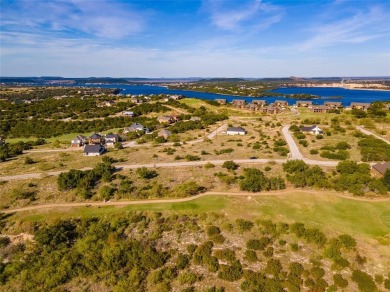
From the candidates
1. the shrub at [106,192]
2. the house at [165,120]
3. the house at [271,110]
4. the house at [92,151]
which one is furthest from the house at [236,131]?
the shrub at [106,192]

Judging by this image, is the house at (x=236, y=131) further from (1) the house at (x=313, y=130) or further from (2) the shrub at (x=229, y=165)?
(2) the shrub at (x=229, y=165)

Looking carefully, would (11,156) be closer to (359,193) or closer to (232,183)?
(232,183)

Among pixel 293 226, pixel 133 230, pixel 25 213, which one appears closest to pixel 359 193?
pixel 293 226

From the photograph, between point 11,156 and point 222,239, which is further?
point 11,156

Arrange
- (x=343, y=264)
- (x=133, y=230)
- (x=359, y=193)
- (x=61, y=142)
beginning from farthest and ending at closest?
(x=61, y=142) → (x=359, y=193) → (x=133, y=230) → (x=343, y=264)

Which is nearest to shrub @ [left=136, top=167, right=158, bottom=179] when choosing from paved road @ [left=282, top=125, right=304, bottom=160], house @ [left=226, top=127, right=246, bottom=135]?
paved road @ [left=282, top=125, right=304, bottom=160]

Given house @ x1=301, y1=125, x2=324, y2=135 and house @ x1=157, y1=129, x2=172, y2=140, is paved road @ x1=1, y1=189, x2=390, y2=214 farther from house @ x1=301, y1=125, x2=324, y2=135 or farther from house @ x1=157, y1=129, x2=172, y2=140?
house @ x1=301, y1=125, x2=324, y2=135

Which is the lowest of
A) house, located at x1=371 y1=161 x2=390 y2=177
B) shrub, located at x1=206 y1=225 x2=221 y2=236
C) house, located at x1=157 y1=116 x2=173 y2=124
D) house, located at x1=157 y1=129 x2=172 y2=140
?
house, located at x1=157 y1=116 x2=173 y2=124

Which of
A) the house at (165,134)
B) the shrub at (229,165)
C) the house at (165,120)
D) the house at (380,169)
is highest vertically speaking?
the house at (380,169)

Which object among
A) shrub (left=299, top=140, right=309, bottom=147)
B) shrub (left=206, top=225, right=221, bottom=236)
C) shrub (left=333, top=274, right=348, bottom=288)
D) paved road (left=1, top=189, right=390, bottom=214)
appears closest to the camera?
shrub (left=333, top=274, right=348, bottom=288)

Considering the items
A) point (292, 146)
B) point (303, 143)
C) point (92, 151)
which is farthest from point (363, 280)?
point (92, 151)

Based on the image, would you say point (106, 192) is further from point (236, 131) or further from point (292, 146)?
point (236, 131)
